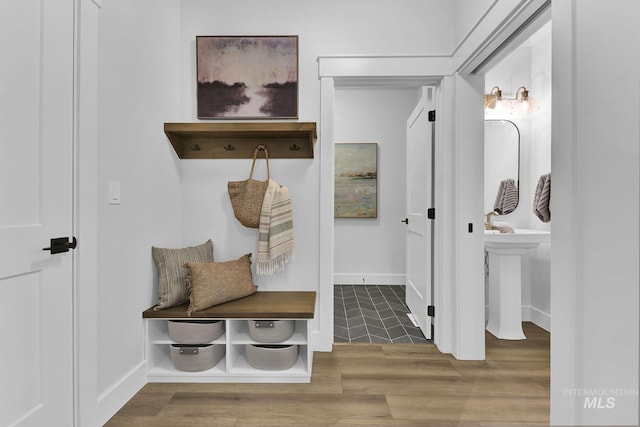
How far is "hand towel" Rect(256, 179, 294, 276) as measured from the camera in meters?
2.21

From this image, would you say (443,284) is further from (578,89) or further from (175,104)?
(175,104)

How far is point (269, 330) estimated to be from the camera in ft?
6.44

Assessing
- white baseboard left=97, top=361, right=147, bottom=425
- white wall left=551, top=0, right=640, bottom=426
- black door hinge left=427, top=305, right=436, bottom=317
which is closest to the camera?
white wall left=551, top=0, right=640, bottom=426

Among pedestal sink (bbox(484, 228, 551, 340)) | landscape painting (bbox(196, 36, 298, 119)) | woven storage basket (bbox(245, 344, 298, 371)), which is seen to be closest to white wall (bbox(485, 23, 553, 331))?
pedestal sink (bbox(484, 228, 551, 340))

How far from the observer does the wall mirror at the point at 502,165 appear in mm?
3018

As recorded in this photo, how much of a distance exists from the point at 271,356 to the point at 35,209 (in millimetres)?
1355

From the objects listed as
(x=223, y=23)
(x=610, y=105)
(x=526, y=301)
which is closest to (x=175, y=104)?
(x=223, y=23)

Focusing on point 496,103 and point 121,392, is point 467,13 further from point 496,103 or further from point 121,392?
point 121,392

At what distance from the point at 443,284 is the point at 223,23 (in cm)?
242

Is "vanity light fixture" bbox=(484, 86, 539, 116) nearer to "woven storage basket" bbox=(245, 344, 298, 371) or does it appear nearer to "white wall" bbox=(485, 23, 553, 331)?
"white wall" bbox=(485, 23, 553, 331)

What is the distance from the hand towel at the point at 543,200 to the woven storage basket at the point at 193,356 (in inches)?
106

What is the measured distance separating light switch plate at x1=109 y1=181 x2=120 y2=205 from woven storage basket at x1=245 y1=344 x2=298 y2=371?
1086 millimetres

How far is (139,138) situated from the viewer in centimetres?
188

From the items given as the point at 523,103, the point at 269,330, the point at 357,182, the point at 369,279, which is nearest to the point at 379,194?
the point at 357,182
